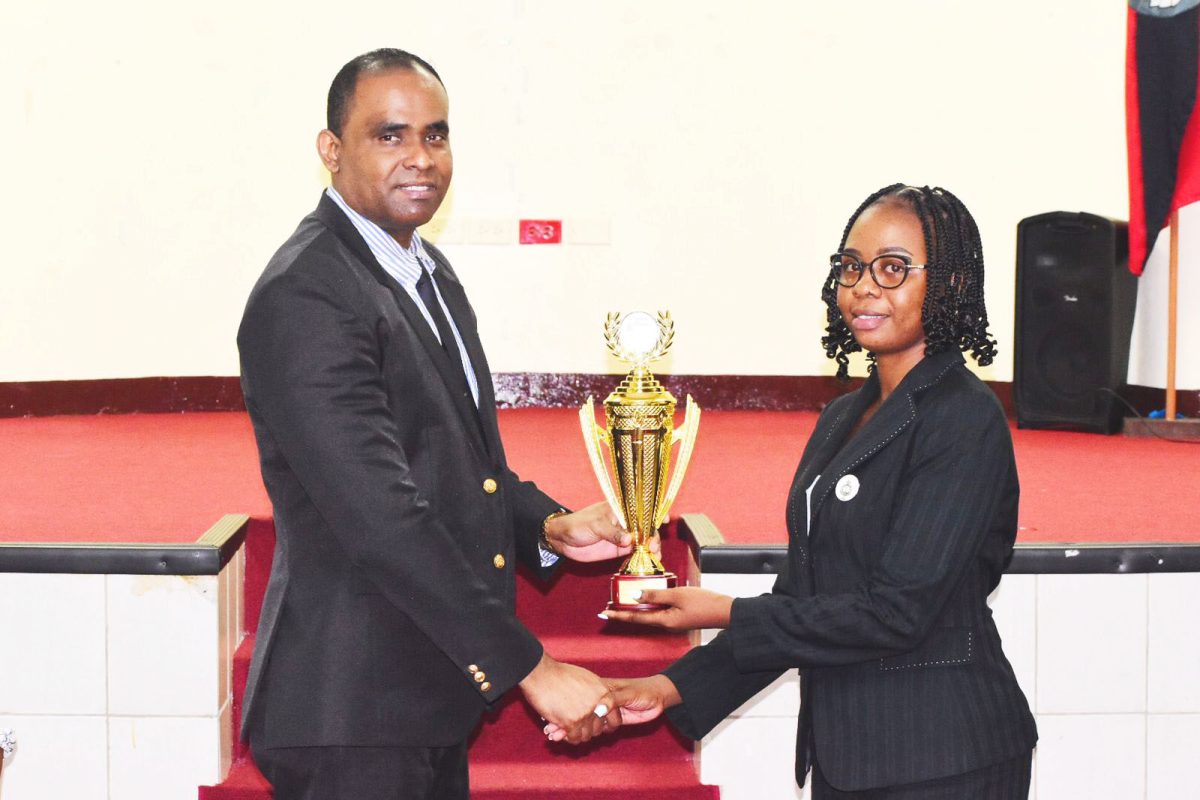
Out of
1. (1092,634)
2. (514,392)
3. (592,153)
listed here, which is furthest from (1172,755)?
(592,153)

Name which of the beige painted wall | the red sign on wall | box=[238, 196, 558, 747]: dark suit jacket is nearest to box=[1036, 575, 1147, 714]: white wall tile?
box=[238, 196, 558, 747]: dark suit jacket

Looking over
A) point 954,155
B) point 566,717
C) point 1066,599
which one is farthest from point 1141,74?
point 566,717

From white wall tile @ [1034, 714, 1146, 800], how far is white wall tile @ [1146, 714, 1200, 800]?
0.06 ft

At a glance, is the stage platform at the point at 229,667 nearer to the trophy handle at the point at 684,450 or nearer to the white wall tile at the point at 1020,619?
the white wall tile at the point at 1020,619

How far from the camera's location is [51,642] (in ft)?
10.6

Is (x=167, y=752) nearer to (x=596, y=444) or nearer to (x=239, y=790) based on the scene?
(x=239, y=790)

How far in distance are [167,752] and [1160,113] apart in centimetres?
479

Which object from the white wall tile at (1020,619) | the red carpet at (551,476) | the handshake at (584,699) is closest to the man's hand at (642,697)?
the handshake at (584,699)

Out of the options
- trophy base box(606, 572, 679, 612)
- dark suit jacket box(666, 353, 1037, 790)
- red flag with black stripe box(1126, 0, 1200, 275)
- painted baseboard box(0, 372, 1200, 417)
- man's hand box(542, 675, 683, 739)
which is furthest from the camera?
painted baseboard box(0, 372, 1200, 417)

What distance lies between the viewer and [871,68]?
7082 millimetres

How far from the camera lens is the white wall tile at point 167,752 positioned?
3.26 m

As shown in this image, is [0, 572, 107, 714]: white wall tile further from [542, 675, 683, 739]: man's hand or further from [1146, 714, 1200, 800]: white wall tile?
[1146, 714, 1200, 800]: white wall tile

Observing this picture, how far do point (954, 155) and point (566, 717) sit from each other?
5.60 m

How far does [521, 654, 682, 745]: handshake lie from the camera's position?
1983mm
